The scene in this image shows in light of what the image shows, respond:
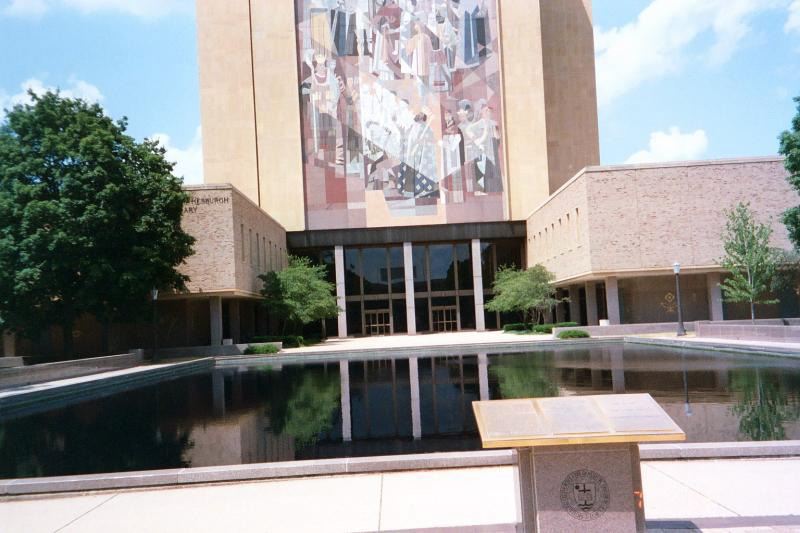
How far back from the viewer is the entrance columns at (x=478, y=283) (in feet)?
174

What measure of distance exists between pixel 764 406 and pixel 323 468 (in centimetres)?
848

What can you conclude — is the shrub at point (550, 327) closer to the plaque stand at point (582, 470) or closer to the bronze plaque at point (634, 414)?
the bronze plaque at point (634, 414)

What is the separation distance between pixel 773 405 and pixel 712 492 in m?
6.42

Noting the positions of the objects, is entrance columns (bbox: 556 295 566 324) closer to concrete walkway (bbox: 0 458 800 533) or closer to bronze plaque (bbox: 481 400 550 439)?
concrete walkway (bbox: 0 458 800 533)

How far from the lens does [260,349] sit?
120ft

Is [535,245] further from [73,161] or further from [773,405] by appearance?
[773,405]

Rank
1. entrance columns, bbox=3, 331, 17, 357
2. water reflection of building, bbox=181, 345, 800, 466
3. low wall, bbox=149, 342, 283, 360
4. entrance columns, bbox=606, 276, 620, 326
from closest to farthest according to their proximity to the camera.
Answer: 1. water reflection of building, bbox=181, 345, 800, 466
2. low wall, bbox=149, 342, 283, 360
3. entrance columns, bbox=606, 276, 620, 326
4. entrance columns, bbox=3, 331, 17, 357

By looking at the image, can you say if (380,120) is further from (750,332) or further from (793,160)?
(750,332)

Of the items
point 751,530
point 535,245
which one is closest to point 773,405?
point 751,530

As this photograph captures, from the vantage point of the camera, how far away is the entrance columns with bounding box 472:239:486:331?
53031 mm

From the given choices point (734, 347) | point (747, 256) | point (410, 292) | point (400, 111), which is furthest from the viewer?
point (410, 292)

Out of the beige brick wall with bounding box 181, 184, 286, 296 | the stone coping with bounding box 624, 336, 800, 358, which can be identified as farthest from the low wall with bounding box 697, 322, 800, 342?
the beige brick wall with bounding box 181, 184, 286, 296

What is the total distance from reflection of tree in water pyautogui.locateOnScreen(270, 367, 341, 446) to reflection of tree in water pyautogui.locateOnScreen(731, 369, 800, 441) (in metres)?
6.85

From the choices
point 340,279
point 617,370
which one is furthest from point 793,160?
point 340,279
